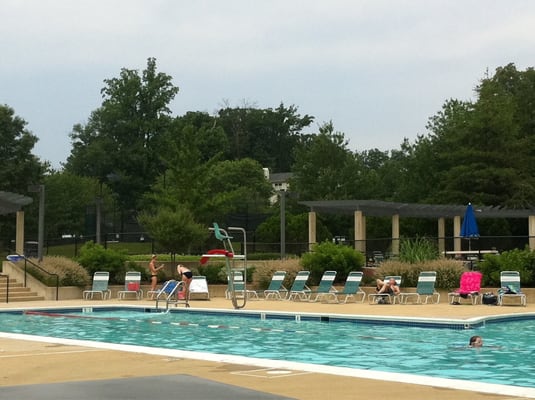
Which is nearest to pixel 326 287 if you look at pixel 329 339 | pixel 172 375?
pixel 329 339

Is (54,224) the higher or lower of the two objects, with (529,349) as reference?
higher

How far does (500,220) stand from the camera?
44156 millimetres

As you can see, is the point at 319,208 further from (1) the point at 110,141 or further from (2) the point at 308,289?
(1) the point at 110,141

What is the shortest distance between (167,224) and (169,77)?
154 feet

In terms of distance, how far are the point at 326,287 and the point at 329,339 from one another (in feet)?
28.7

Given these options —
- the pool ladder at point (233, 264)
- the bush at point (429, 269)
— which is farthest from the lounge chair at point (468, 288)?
the pool ladder at point (233, 264)

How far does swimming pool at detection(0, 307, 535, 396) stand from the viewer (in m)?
11.1

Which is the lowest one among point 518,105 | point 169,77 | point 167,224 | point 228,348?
point 228,348

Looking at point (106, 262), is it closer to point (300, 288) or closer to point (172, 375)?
point (300, 288)

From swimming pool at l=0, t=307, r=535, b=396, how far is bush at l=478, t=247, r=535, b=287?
5.29 meters

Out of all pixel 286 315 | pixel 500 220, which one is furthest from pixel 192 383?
pixel 500 220

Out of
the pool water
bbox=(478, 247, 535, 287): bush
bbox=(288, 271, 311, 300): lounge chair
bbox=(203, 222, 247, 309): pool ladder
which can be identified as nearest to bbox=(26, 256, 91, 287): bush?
bbox=(203, 222, 247, 309): pool ladder

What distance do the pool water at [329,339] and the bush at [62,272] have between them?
19.8 ft

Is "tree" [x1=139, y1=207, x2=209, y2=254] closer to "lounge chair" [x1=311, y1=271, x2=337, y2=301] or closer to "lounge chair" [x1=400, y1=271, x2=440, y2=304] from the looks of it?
"lounge chair" [x1=311, y1=271, x2=337, y2=301]
